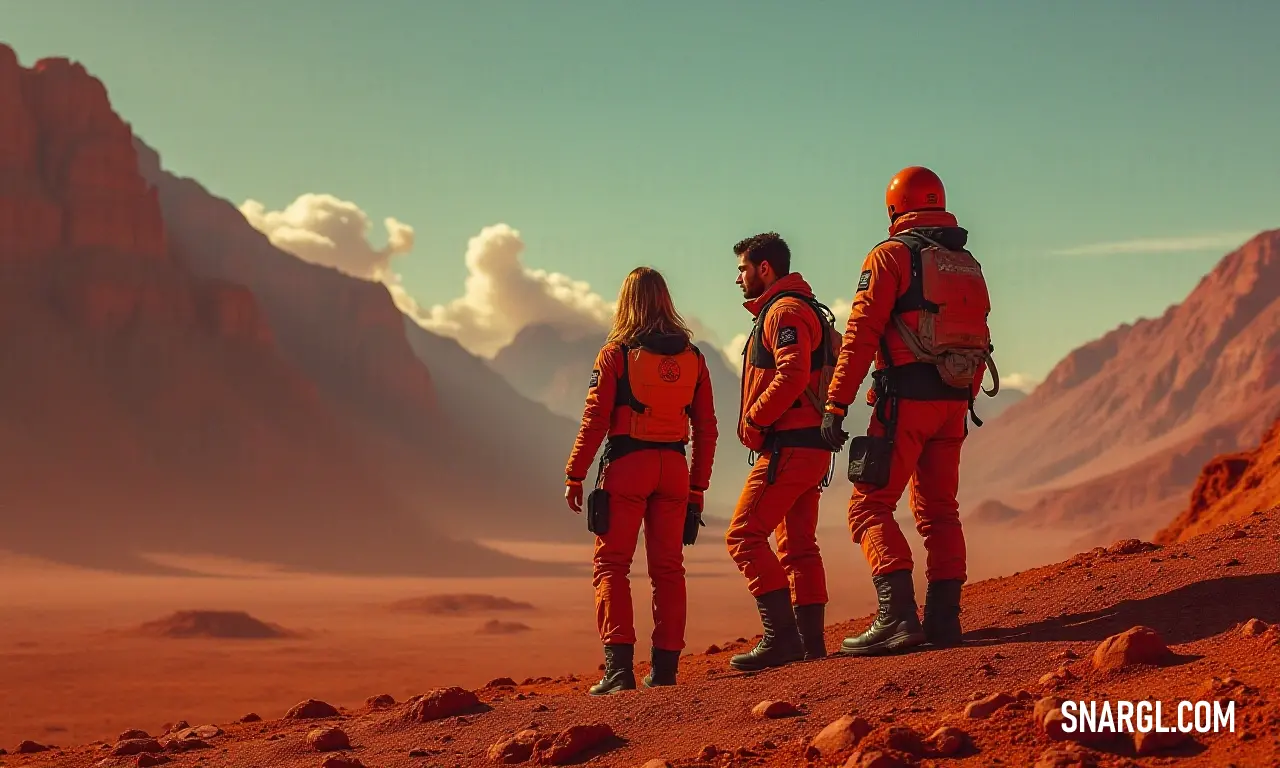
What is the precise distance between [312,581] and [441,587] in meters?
6.20

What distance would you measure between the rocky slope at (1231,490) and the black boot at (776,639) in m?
10.7

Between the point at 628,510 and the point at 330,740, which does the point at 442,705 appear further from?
the point at 628,510

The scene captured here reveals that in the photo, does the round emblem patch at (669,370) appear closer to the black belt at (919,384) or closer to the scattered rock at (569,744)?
the black belt at (919,384)

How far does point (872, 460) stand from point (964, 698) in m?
1.45

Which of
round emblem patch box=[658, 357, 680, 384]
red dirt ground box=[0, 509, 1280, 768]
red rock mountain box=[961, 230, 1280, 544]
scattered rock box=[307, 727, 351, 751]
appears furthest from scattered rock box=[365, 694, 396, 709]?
red rock mountain box=[961, 230, 1280, 544]

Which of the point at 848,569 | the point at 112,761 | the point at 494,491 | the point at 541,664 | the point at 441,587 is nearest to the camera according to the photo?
the point at 112,761

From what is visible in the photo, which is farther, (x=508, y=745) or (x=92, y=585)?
(x=92, y=585)

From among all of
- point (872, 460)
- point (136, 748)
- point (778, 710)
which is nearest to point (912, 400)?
point (872, 460)

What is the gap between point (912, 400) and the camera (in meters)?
7.01

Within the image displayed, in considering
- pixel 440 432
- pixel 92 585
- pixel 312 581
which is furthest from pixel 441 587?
pixel 440 432

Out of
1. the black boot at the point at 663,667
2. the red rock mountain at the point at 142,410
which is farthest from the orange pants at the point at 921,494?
the red rock mountain at the point at 142,410

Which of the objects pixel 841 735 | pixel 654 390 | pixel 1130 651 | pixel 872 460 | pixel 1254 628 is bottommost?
pixel 841 735

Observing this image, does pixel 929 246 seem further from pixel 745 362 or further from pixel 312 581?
pixel 312 581

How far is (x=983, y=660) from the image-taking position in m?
6.54
